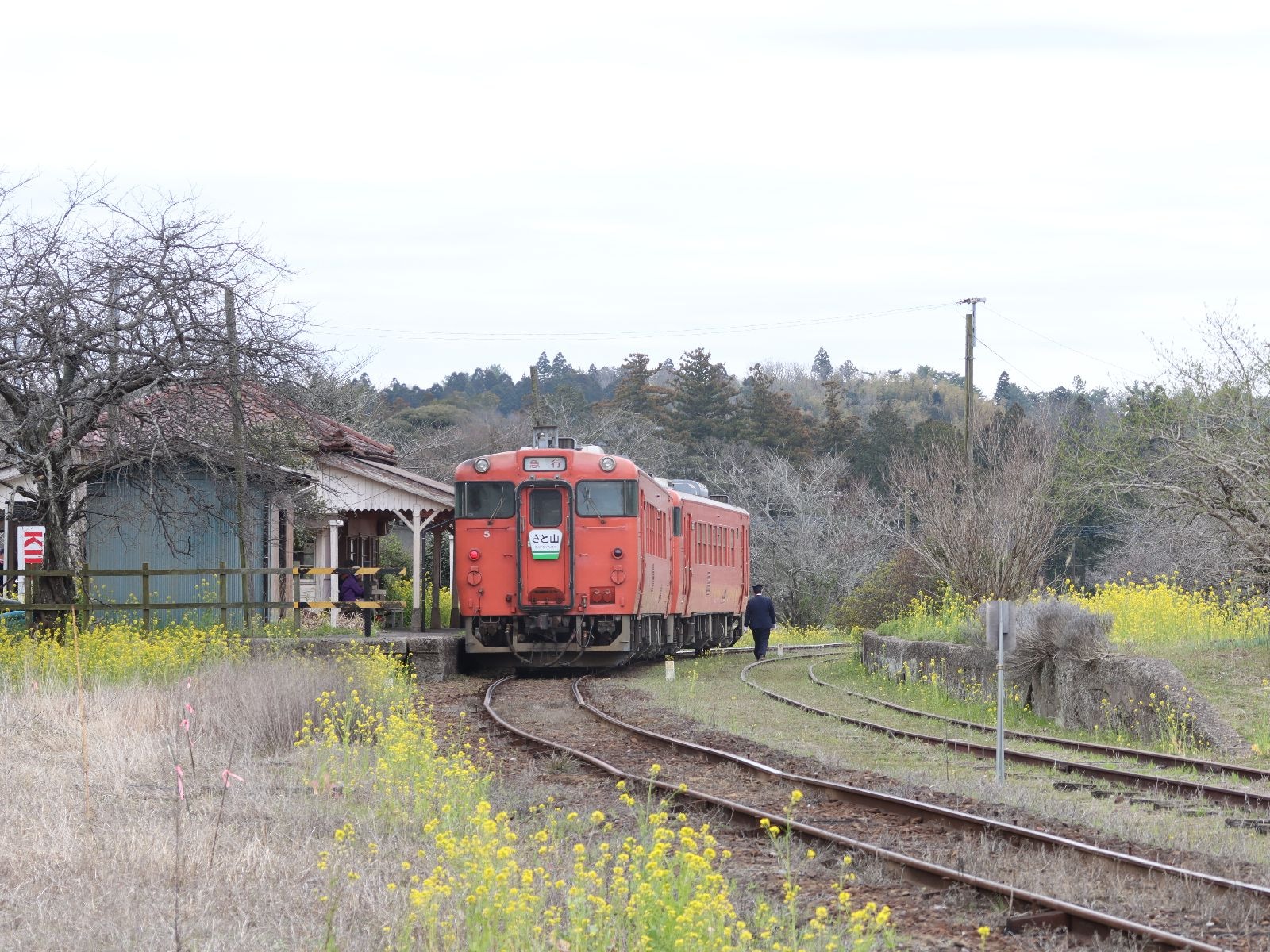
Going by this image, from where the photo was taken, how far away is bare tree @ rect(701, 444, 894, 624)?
5041 cm

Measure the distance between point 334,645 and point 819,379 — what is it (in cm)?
12381

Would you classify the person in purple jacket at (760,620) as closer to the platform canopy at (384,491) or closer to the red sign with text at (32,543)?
the platform canopy at (384,491)

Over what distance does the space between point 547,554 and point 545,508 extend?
666 mm

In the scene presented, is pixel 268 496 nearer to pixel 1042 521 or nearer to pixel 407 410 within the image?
pixel 1042 521

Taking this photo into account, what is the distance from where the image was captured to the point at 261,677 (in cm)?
1387

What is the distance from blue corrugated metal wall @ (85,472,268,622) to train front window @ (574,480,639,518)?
4.99m

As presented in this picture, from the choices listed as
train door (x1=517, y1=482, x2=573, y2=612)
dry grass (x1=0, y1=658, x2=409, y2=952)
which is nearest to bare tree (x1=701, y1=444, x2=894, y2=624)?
train door (x1=517, y1=482, x2=573, y2=612)

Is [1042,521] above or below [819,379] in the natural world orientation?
below

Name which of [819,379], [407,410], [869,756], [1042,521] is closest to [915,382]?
[819,379]

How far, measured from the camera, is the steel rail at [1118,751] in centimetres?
1192

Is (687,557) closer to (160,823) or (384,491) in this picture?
(384,491)

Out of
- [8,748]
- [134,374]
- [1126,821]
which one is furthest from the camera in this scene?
[134,374]

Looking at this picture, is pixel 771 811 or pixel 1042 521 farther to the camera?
pixel 1042 521

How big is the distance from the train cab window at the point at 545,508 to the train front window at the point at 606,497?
0.84ft
